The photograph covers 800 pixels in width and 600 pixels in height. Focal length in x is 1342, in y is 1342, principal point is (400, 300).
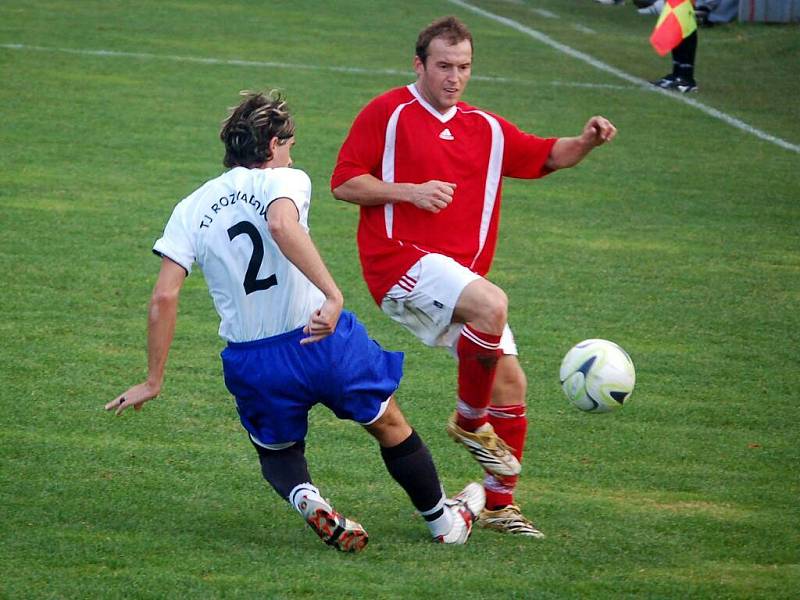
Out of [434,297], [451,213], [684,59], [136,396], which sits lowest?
[684,59]

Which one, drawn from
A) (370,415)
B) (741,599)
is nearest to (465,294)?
(370,415)

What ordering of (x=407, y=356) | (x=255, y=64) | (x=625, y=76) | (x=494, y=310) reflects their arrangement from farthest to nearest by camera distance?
1. (x=625, y=76)
2. (x=255, y=64)
3. (x=407, y=356)
4. (x=494, y=310)

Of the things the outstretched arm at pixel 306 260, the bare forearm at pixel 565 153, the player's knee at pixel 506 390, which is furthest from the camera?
the bare forearm at pixel 565 153

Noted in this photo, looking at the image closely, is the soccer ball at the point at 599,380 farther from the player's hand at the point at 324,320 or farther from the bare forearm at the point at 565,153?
the player's hand at the point at 324,320

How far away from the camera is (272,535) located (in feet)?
→ 17.0

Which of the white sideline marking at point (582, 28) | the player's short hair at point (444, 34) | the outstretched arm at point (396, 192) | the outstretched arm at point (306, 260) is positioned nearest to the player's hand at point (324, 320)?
the outstretched arm at point (306, 260)

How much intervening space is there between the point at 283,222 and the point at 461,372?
1.20 meters

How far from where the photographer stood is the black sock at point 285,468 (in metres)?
4.97

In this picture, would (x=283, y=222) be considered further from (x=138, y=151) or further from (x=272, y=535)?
(x=138, y=151)

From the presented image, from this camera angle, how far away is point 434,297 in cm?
549

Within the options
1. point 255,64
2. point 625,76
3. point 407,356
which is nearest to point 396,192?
point 407,356

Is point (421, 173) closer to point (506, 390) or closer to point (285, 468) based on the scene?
point (506, 390)

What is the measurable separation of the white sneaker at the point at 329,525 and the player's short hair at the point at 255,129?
4.12 ft

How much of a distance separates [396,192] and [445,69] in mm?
571
